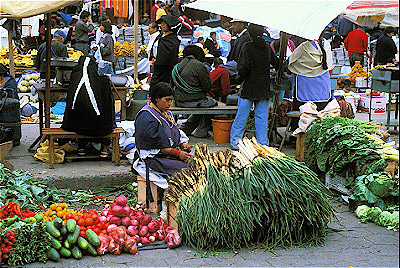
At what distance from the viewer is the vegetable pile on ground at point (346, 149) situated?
579 centimetres

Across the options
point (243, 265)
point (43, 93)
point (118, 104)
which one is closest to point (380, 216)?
point (243, 265)

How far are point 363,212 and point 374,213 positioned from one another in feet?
0.42

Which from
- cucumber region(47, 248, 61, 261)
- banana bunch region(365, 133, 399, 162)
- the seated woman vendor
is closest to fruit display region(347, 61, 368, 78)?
banana bunch region(365, 133, 399, 162)

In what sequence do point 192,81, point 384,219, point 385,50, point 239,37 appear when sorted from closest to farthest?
point 384,219 < point 192,81 < point 239,37 < point 385,50

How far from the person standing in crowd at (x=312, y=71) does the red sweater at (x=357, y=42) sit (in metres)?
8.78

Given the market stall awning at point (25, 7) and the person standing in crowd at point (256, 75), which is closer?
the market stall awning at point (25, 7)

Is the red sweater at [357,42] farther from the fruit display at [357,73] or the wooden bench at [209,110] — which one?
the wooden bench at [209,110]

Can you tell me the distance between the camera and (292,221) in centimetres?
466

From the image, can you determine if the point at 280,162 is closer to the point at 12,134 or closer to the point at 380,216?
the point at 380,216

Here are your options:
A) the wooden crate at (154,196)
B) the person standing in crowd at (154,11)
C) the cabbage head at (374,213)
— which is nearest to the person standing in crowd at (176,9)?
the person standing in crowd at (154,11)

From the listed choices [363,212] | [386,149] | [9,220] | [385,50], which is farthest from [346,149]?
[385,50]

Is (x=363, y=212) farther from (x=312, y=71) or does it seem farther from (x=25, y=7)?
(x=25, y=7)

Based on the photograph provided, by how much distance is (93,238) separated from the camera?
14.6 ft

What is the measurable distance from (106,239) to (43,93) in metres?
3.93
